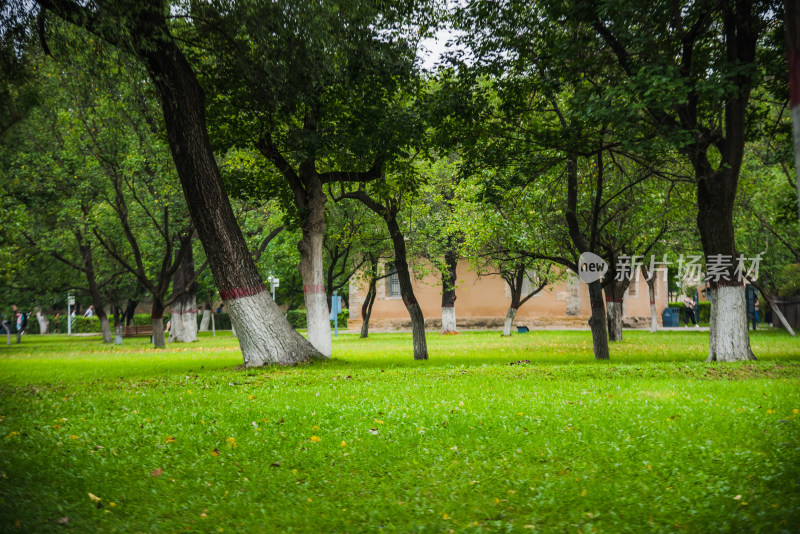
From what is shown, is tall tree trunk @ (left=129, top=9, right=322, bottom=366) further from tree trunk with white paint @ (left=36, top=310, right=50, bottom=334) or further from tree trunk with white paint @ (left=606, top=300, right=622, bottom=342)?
tree trunk with white paint @ (left=36, top=310, right=50, bottom=334)

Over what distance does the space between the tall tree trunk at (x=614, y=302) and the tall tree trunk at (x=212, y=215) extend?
15021mm

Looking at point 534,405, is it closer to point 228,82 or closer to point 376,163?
point 376,163

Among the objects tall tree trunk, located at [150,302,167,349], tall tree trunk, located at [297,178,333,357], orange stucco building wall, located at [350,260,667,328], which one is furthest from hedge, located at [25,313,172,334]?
tall tree trunk, located at [297,178,333,357]

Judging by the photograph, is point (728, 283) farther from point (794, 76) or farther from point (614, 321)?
point (614, 321)

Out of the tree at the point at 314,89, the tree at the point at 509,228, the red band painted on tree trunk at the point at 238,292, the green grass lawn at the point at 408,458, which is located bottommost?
the green grass lawn at the point at 408,458

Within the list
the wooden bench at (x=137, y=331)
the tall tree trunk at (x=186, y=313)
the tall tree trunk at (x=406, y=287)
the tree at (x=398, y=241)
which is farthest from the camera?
the wooden bench at (x=137, y=331)

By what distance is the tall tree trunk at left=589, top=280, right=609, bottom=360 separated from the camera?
16.2m

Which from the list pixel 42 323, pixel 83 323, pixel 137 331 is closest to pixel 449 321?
pixel 137 331

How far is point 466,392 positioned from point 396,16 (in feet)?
29.6

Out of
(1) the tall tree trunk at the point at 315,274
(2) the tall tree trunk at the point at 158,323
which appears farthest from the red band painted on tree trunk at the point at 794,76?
(2) the tall tree trunk at the point at 158,323

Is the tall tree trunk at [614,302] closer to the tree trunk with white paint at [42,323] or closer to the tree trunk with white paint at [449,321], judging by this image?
the tree trunk with white paint at [449,321]

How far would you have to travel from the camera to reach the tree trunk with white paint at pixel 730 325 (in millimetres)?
12977

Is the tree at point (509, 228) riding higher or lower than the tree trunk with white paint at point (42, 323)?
higher

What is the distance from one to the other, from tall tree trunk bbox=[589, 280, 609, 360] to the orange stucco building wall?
2160cm
